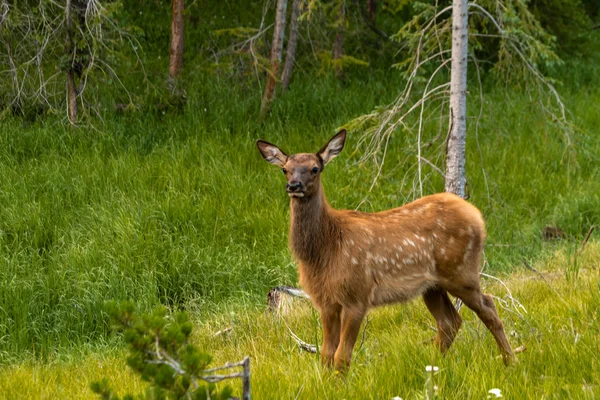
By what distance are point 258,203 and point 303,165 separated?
Answer: 17.3 ft

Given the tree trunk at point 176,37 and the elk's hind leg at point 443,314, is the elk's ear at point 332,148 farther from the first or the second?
the tree trunk at point 176,37

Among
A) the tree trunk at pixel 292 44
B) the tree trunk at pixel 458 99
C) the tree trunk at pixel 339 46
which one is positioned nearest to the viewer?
the tree trunk at pixel 458 99

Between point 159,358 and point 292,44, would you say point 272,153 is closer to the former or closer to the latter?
point 159,358

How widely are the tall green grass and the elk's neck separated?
104 inches

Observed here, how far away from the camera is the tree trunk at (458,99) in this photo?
7.75 metres

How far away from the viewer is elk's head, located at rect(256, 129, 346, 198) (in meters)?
5.82

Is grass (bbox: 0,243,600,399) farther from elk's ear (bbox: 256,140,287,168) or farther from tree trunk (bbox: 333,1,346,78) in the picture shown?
tree trunk (bbox: 333,1,346,78)

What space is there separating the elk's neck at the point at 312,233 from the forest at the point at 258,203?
17.1 inches

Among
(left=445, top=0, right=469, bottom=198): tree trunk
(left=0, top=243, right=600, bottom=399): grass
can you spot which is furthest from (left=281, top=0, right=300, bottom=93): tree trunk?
(left=0, top=243, right=600, bottom=399): grass

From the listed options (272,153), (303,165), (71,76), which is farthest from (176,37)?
(303,165)

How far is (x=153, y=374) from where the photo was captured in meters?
3.24

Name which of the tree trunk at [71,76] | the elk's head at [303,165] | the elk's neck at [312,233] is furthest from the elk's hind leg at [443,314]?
the tree trunk at [71,76]

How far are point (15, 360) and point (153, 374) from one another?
5268 millimetres

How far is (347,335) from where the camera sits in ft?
18.8
